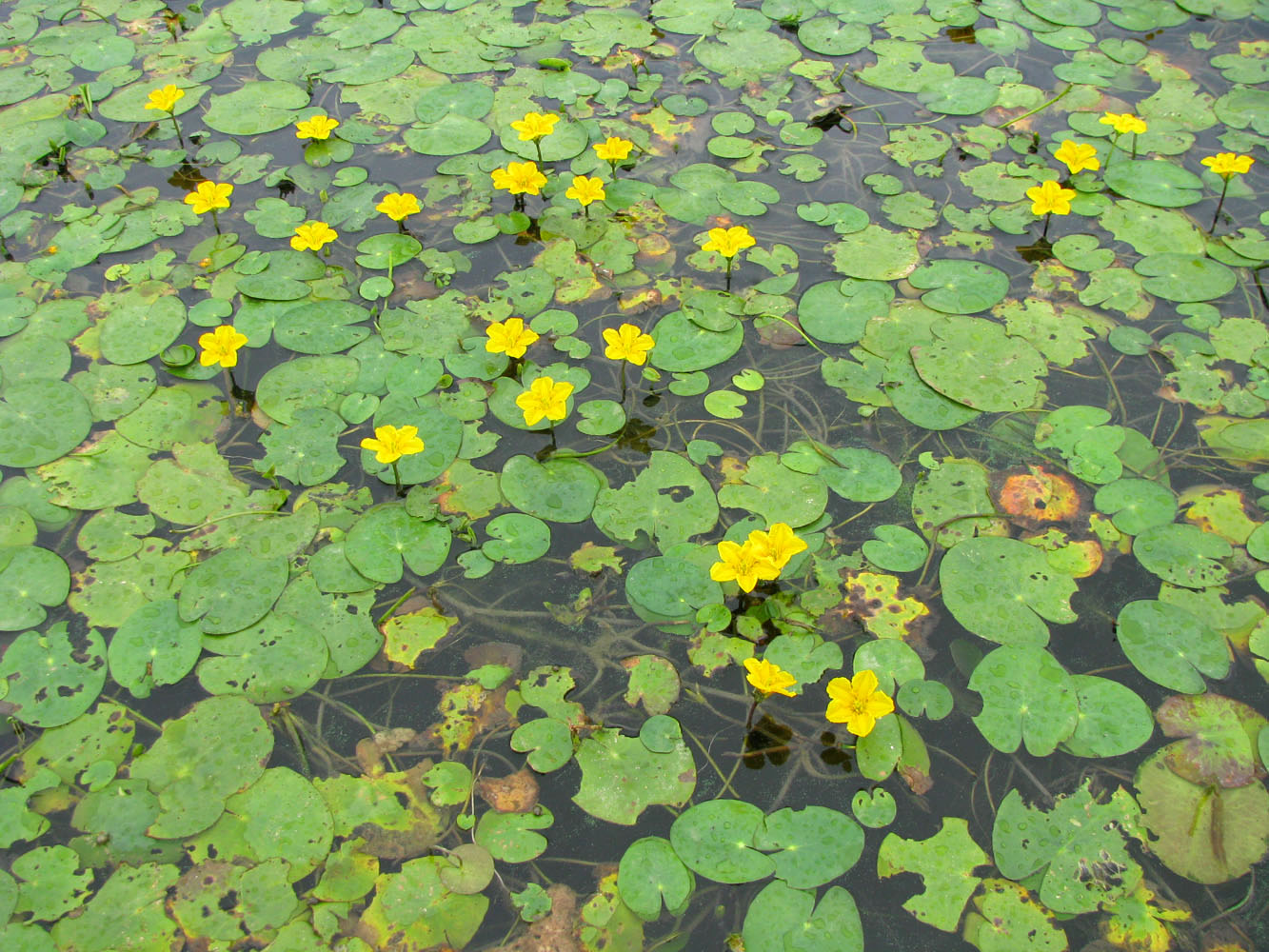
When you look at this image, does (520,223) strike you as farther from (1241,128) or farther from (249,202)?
(1241,128)

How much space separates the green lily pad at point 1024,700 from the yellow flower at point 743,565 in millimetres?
740

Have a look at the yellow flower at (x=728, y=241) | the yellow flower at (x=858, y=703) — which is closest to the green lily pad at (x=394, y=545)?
the yellow flower at (x=858, y=703)

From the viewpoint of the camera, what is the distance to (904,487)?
10.7 ft

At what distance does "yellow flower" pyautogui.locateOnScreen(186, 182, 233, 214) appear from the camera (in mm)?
4020

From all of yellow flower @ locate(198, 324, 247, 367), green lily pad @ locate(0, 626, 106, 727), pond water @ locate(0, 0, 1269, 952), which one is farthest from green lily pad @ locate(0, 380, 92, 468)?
green lily pad @ locate(0, 626, 106, 727)

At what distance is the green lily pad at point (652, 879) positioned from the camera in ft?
7.80

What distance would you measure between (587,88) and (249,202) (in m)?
Answer: 1.92

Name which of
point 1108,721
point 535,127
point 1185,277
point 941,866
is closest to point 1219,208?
point 1185,277

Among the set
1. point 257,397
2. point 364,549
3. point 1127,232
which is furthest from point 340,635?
point 1127,232

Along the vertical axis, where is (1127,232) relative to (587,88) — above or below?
below

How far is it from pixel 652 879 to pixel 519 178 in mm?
3027

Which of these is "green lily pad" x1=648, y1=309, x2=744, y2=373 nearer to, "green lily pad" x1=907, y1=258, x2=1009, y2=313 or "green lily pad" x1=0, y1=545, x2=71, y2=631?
"green lily pad" x1=907, y1=258, x2=1009, y2=313

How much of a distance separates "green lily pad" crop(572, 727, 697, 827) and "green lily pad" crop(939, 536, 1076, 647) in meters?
1.06

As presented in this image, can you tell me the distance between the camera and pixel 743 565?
2785mm
